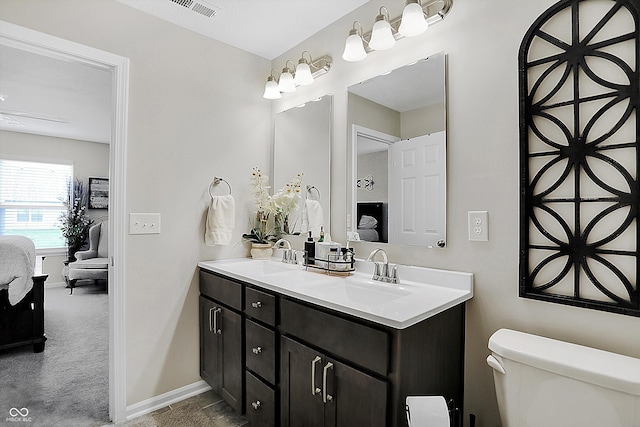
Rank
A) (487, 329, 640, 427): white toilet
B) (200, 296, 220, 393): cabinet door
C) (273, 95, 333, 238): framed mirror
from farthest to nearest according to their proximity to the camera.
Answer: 1. (273, 95, 333, 238): framed mirror
2. (200, 296, 220, 393): cabinet door
3. (487, 329, 640, 427): white toilet

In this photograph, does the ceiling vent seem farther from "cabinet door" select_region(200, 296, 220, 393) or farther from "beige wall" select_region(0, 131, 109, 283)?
"beige wall" select_region(0, 131, 109, 283)

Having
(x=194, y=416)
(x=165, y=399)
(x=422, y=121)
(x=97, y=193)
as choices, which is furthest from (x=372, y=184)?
(x=97, y=193)

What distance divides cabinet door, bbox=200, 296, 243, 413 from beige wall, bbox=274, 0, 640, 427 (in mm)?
1079

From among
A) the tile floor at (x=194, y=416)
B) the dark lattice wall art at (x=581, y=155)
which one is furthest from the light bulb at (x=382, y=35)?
the tile floor at (x=194, y=416)

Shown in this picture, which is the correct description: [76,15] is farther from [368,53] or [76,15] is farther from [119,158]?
[368,53]

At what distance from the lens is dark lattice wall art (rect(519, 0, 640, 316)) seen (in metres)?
1.15

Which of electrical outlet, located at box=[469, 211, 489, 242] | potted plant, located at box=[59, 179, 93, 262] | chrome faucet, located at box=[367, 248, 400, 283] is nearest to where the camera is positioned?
electrical outlet, located at box=[469, 211, 489, 242]

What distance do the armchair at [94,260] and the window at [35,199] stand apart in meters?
0.67

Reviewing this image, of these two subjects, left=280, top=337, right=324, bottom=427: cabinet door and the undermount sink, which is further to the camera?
the undermount sink

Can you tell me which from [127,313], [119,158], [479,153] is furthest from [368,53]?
[127,313]

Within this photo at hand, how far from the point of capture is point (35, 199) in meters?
5.39

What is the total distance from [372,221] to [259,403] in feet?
3.66

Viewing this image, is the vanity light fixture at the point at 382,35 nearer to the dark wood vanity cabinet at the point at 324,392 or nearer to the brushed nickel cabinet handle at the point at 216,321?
the dark wood vanity cabinet at the point at 324,392

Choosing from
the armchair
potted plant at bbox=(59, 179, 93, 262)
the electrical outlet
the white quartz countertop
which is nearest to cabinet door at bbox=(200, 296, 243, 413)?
the white quartz countertop
